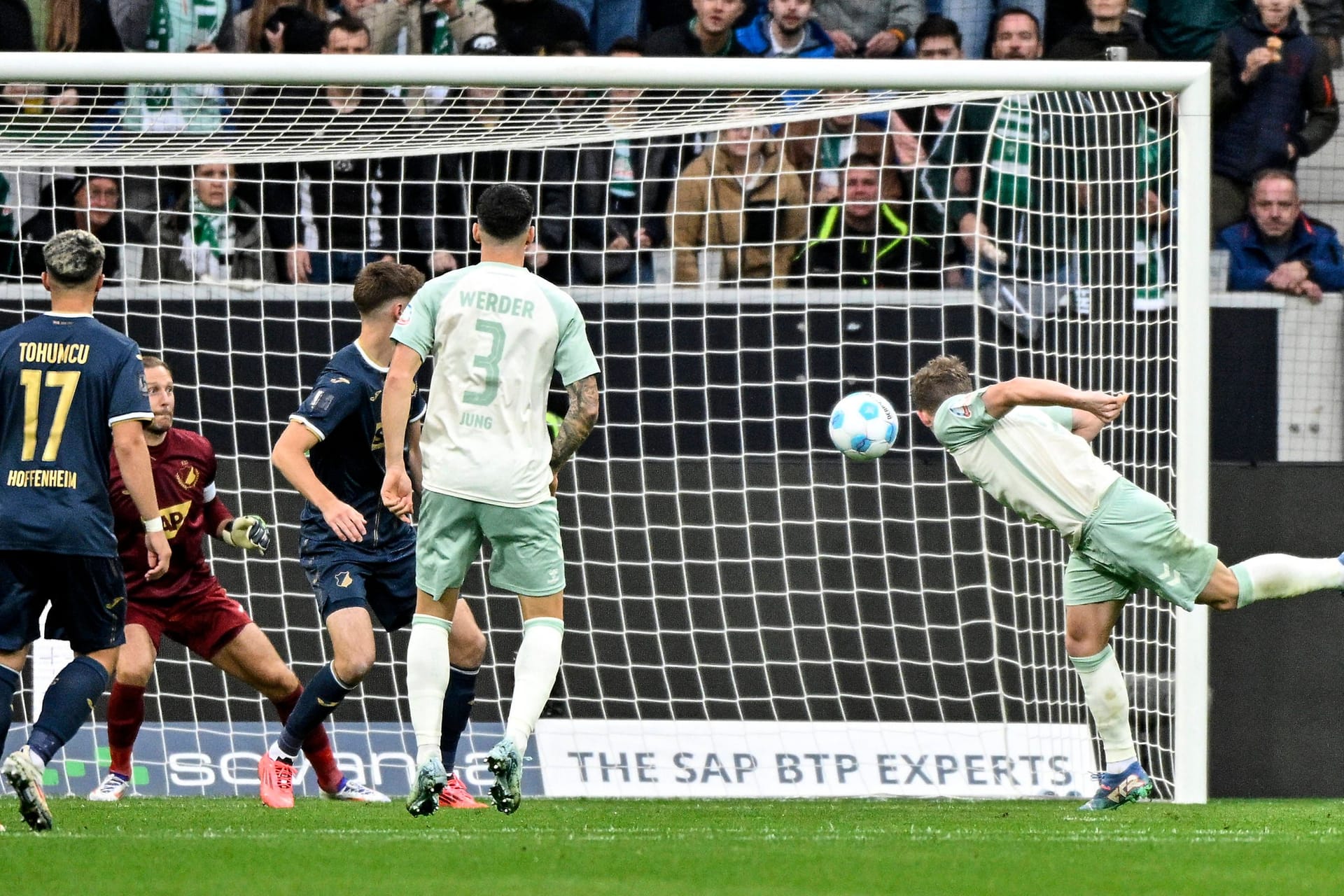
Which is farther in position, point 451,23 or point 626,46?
point 451,23

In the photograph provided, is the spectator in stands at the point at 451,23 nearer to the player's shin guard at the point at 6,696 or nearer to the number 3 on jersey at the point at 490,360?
the number 3 on jersey at the point at 490,360

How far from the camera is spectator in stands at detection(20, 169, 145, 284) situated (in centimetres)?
886

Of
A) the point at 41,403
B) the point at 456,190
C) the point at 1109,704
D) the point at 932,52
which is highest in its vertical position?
the point at 932,52

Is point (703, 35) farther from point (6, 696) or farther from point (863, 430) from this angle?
point (6, 696)

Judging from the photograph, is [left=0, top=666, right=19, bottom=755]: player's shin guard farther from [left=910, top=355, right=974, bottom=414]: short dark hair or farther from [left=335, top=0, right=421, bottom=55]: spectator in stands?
[left=335, top=0, right=421, bottom=55]: spectator in stands

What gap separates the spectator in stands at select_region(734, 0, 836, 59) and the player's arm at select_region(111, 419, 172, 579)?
6.26m

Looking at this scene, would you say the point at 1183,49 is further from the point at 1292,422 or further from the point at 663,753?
the point at 663,753

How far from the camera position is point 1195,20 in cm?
1071

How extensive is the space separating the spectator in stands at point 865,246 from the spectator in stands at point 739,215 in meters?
0.13

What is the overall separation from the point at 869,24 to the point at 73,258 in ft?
22.3

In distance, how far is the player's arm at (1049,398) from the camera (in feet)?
18.7

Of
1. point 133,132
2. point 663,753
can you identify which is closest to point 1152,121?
point 663,753

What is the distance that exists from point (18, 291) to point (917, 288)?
4.43 metres

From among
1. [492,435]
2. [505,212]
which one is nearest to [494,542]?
[492,435]
